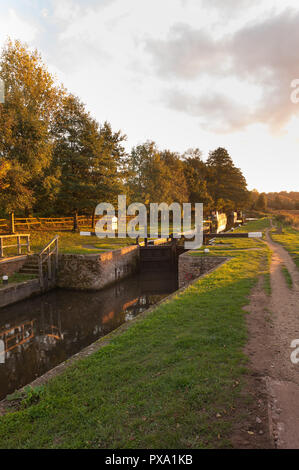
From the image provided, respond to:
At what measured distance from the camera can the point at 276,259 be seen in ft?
52.2

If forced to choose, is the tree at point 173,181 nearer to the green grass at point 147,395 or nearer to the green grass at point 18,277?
the green grass at point 18,277

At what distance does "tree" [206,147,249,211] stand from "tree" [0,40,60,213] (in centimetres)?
4712

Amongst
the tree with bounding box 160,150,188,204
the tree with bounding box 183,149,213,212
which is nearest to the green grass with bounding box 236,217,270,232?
the tree with bounding box 160,150,188,204

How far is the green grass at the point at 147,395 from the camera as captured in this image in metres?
3.38

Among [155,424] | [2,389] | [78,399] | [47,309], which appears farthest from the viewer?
[47,309]

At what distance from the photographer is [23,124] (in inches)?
721

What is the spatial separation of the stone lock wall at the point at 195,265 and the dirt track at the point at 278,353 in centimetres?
508

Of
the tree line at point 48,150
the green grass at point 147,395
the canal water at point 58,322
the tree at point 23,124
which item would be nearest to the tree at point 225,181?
the tree line at point 48,150

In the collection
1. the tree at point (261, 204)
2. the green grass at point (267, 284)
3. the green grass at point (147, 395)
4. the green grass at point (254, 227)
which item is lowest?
the green grass at point (147, 395)

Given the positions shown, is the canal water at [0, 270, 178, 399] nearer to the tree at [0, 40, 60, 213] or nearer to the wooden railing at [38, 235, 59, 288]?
the wooden railing at [38, 235, 59, 288]

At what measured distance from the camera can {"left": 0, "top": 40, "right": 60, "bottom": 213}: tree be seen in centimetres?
1755

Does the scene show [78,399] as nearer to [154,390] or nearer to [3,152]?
[154,390]

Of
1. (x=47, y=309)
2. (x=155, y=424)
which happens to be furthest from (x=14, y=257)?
(x=155, y=424)

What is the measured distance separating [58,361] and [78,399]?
497 centimetres
